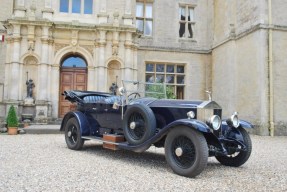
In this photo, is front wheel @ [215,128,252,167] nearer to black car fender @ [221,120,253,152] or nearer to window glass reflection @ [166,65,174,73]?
black car fender @ [221,120,253,152]

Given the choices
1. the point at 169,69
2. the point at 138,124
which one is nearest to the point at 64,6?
the point at 169,69

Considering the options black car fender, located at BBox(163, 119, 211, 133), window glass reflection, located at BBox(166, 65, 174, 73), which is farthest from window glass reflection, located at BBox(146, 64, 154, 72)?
black car fender, located at BBox(163, 119, 211, 133)

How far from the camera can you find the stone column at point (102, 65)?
45.1 ft

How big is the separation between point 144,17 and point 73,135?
11.0 m

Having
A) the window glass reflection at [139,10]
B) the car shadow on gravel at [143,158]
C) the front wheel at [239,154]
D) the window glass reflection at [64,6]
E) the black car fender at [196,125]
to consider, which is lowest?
the car shadow on gravel at [143,158]

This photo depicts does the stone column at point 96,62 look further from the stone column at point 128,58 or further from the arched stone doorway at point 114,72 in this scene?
the stone column at point 128,58

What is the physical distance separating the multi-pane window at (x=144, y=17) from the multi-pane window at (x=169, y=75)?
1.92m

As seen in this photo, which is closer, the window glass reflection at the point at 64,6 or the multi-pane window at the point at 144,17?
the window glass reflection at the point at 64,6

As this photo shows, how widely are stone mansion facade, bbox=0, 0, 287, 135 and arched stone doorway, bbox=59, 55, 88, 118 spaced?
0.05 meters

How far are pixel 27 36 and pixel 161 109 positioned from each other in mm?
10244

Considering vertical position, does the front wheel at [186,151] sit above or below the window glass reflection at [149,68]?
below

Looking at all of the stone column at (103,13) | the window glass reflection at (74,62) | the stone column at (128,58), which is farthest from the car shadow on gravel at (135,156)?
the stone column at (103,13)

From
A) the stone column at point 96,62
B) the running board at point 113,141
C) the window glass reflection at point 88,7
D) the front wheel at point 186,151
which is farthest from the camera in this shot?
the window glass reflection at point 88,7

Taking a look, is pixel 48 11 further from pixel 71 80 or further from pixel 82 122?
pixel 82 122
